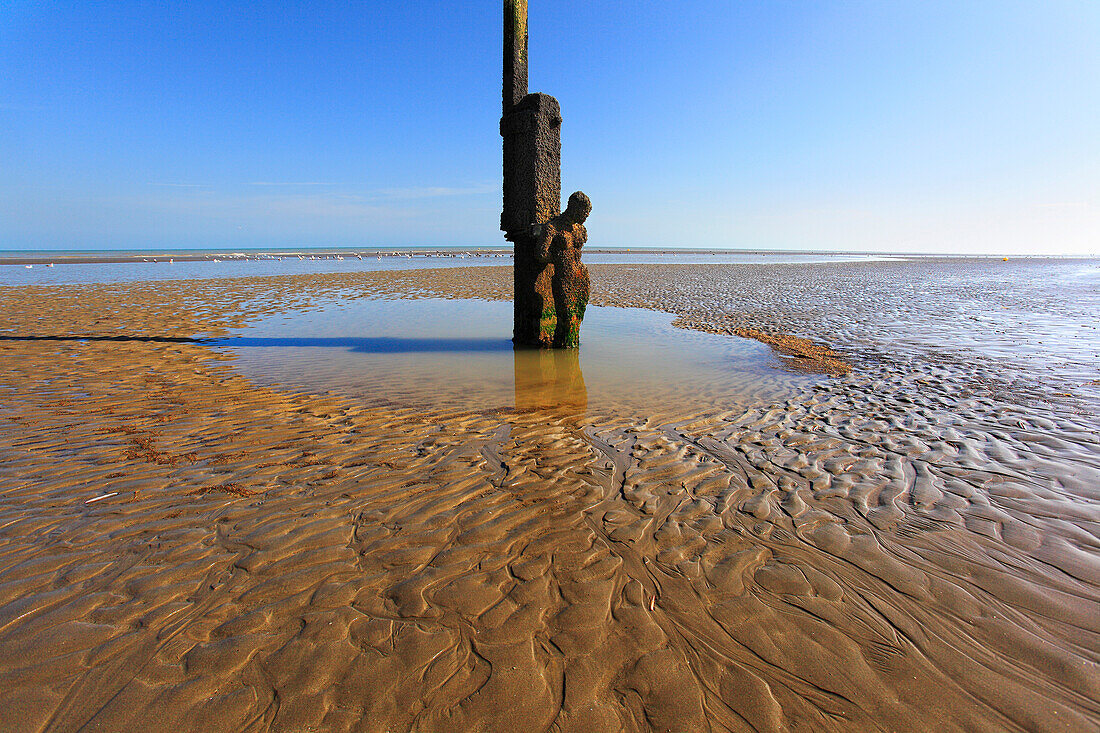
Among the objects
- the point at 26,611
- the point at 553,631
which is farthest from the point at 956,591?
the point at 26,611

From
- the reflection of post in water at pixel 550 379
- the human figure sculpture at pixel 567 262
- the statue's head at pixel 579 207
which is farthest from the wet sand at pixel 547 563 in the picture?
the statue's head at pixel 579 207

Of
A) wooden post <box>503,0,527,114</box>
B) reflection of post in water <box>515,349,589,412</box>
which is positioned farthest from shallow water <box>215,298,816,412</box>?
wooden post <box>503,0,527,114</box>

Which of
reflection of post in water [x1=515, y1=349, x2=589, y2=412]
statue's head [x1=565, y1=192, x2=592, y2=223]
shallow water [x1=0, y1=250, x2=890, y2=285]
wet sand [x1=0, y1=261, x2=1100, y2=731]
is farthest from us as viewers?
shallow water [x1=0, y1=250, x2=890, y2=285]

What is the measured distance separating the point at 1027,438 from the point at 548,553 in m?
5.12

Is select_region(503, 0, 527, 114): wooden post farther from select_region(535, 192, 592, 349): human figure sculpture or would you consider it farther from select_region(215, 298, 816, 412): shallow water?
select_region(215, 298, 816, 412): shallow water

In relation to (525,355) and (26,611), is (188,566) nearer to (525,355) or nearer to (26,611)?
(26,611)

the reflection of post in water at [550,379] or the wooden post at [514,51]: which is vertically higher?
the wooden post at [514,51]

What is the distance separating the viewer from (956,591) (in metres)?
2.80

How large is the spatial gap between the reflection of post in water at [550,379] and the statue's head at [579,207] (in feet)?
8.01

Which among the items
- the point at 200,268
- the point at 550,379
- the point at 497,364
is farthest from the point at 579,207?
the point at 200,268

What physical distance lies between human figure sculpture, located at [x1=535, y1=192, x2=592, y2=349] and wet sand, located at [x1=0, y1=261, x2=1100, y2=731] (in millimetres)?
3724

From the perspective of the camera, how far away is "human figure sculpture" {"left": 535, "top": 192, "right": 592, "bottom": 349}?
29.8 feet

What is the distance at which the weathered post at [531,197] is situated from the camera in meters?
9.04

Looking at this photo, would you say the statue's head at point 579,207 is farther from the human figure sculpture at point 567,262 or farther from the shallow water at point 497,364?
the shallow water at point 497,364
